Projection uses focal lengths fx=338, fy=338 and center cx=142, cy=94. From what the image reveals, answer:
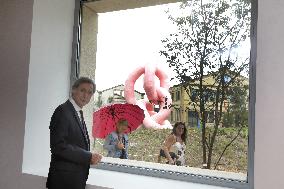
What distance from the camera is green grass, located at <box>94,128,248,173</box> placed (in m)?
2.36

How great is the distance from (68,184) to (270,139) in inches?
47.1

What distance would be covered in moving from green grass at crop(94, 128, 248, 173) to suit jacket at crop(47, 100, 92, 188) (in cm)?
77

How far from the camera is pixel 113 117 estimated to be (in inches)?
117

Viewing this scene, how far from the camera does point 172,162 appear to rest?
265 centimetres

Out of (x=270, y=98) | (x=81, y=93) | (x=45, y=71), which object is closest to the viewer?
(x=270, y=98)

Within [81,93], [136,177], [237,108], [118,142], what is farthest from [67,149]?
[237,108]

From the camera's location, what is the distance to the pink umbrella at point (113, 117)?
9.37ft

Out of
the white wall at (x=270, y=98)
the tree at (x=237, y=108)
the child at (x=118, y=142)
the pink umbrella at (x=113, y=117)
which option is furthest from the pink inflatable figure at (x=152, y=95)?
the white wall at (x=270, y=98)

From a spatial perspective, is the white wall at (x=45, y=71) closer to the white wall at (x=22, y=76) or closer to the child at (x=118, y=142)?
the white wall at (x=22, y=76)

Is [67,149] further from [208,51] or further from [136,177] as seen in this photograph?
[208,51]

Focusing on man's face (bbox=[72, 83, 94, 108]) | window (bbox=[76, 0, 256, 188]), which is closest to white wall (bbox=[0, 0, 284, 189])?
window (bbox=[76, 0, 256, 188])

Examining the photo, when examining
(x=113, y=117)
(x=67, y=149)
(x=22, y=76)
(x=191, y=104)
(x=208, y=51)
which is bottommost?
(x=67, y=149)

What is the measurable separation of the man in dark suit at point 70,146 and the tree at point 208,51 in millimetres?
880

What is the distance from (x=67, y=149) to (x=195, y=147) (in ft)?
3.45
